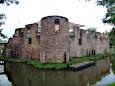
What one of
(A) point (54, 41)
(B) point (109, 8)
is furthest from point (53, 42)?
(B) point (109, 8)

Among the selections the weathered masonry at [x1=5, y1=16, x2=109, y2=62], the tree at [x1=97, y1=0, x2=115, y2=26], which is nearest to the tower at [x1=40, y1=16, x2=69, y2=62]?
the weathered masonry at [x1=5, y1=16, x2=109, y2=62]

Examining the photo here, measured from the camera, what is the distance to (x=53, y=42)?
27.3 m

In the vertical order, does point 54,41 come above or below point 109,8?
below

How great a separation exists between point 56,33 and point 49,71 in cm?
562

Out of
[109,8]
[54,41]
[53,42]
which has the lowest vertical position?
[53,42]

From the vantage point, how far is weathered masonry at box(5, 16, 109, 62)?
27.4m

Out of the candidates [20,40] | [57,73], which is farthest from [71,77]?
[20,40]

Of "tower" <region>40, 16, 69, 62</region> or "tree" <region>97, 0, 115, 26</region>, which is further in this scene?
"tower" <region>40, 16, 69, 62</region>

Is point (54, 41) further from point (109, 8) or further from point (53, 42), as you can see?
point (109, 8)

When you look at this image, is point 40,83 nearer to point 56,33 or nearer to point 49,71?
point 49,71

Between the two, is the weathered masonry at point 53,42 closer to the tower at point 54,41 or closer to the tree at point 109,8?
the tower at point 54,41

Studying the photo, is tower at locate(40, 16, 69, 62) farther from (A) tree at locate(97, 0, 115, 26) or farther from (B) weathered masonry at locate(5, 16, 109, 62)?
(A) tree at locate(97, 0, 115, 26)

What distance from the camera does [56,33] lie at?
89.8ft

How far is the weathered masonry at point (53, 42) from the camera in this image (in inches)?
1078
